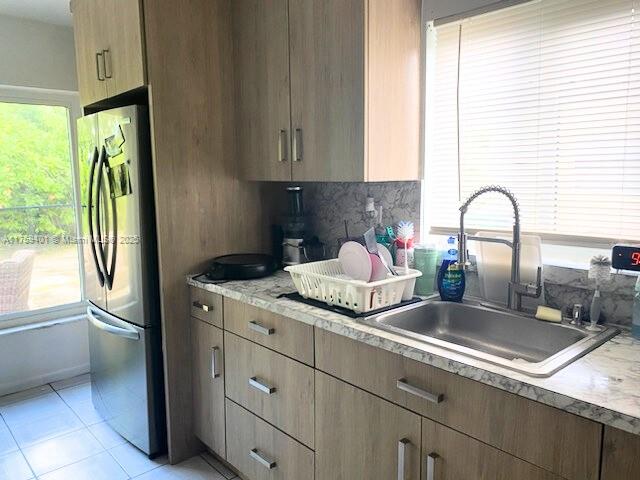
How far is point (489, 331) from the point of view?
171 centimetres

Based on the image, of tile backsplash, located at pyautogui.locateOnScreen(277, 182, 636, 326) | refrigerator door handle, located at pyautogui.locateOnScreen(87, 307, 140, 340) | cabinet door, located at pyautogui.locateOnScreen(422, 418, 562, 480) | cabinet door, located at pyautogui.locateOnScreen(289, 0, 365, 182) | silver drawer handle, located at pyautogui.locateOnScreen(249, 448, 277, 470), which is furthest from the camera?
refrigerator door handle, located at pyautogui.locateOnScreen(87, 307, 140, 340)

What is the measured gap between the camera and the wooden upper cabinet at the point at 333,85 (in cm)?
176

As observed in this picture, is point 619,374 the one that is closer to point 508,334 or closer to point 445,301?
point 508,334

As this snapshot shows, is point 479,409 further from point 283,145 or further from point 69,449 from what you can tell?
point 69,449

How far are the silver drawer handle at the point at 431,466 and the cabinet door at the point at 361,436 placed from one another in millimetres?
51

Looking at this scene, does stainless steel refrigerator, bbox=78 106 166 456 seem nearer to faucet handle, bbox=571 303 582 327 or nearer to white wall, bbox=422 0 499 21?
white wall, bbox=422 0 499 21

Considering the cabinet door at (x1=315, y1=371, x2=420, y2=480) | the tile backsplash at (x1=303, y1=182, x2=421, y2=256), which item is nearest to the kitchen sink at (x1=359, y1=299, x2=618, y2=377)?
the cabinet door at (x1=315, y1=371, x2=420, y2=480)

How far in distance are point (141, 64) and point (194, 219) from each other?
27.3 inches

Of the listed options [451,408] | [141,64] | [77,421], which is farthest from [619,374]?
[77,421]

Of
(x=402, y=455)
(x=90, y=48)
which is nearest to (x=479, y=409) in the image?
(x=402, y=455)

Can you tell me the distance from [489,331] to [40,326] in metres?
2.82

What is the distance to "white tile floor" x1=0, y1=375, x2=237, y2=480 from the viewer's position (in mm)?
2203

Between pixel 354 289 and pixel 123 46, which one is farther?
pixel 123 46

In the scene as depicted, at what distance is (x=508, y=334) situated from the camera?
1.65m
